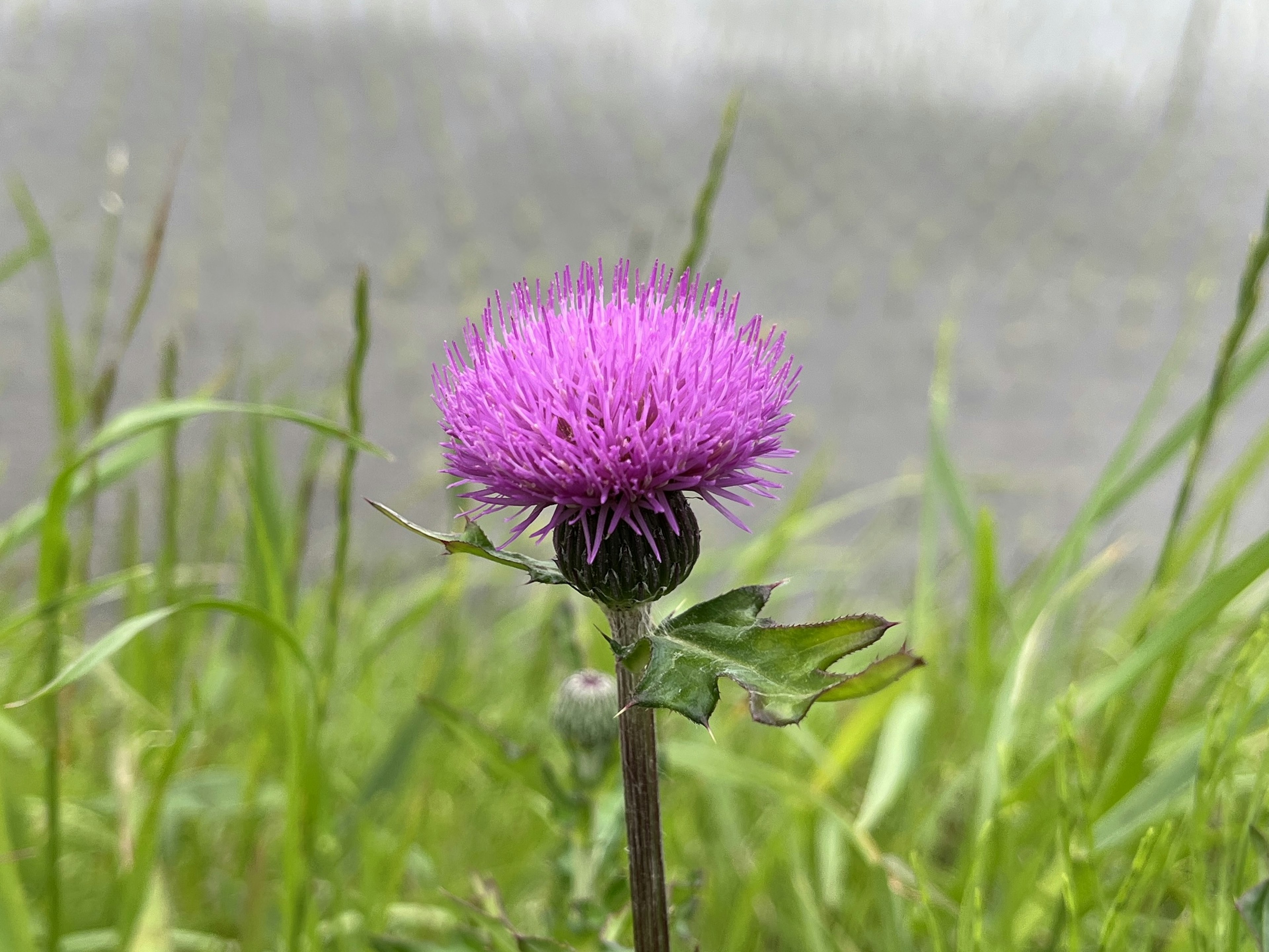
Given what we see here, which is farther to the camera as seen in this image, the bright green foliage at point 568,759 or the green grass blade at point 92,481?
the green grass blade at point 92,481

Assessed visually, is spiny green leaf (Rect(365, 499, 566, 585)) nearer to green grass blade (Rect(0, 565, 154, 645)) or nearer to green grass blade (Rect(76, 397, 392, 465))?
green grass blade (Rect(76, 397, 392, 465))

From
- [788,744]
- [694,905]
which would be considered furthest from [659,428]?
[788,744]

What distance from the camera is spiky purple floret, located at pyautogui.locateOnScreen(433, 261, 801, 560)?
56cm

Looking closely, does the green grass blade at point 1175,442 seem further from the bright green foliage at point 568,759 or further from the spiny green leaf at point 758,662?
the spiny green leaf at point 758,662

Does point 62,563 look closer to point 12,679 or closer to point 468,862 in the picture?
point 12,679

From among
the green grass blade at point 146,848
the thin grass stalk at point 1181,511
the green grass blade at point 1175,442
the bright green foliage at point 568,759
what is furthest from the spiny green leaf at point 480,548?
the green grass blade at point 1175,442

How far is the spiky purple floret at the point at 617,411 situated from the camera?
1.84 feet

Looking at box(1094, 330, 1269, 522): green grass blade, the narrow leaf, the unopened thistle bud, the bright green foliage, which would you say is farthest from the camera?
box(1094, 330, 1269, 522): green grass blade

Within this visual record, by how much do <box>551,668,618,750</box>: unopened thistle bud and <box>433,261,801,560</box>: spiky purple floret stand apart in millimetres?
278

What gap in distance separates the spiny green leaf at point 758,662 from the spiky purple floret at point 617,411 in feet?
0.22

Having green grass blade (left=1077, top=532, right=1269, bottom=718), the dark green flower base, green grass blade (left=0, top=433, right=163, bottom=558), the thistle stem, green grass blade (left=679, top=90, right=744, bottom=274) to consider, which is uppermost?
green grass blade (left=679, top=90, right=744, bottom=274)

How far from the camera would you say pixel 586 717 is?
82 centimetres

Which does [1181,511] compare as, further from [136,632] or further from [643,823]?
[136,632]

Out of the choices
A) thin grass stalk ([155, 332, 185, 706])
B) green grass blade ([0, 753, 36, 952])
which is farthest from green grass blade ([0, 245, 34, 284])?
green grass blade ([0, 753, 36, 952])
